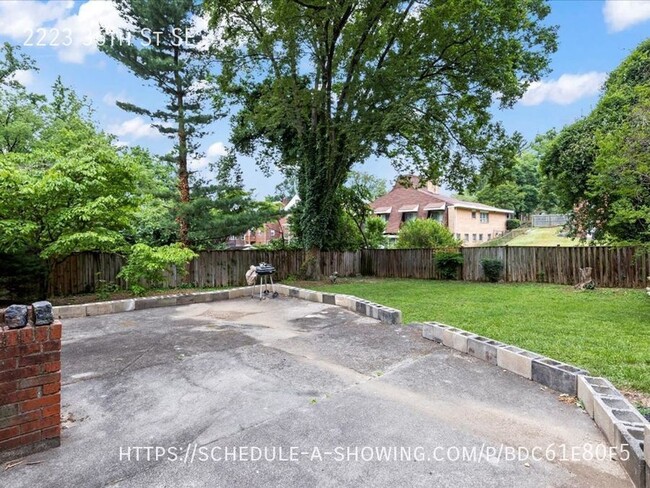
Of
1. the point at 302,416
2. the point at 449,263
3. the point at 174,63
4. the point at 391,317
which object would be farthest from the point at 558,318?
the point at 174,63

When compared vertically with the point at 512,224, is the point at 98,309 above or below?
below

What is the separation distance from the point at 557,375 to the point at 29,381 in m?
3.79

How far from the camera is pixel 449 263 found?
13625 mm

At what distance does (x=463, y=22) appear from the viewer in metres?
10.3

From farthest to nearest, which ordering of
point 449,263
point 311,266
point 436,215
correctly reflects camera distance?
point 436,215, point 449,263, point 311,266

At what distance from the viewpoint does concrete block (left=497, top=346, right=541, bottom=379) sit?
3.29 metres

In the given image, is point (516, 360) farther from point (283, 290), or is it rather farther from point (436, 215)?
point (436, 215)

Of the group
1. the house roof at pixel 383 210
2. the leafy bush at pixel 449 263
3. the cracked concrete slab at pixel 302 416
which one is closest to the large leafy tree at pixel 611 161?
the leafy bush at pixel 449 263

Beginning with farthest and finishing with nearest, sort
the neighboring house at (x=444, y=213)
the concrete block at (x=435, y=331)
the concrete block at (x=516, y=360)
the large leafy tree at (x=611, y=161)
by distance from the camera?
the neighboring house at (x=444, y=213), the large leafy tree at (x=611, y=161), the concrete block at (x=435, y=331), the concrete block at (x=516, y=360)

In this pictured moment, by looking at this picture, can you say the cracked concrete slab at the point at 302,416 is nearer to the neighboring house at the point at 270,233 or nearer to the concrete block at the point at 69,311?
the concrete block at the point at 69,311

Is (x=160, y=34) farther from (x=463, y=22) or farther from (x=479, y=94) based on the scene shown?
(x=479, y=94)

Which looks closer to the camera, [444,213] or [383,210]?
[444,213]

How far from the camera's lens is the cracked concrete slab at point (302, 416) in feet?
6.40

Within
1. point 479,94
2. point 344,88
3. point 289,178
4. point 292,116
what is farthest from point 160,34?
point 479,94
